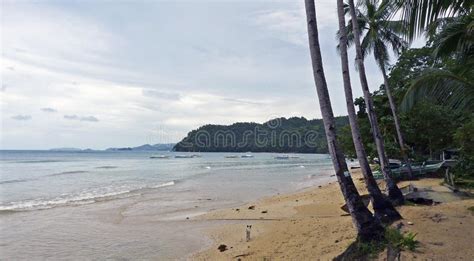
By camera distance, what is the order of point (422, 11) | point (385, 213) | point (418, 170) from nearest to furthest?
point (422, 11) < point (385, 213) < point (418, 170)

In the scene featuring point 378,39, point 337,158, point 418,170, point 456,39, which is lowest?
point 418,170

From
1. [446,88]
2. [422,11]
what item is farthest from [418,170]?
[422,11]

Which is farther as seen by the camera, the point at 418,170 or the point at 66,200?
the point at 418,170

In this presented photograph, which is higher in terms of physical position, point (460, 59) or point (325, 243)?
point (460, 59)

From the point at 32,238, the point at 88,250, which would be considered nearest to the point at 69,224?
the point at 32,238

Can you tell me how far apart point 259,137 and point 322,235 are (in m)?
155

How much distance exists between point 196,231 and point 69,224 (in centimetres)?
533

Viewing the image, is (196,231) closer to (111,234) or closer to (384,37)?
(111,234)

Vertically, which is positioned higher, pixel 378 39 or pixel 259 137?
pixel 259 137

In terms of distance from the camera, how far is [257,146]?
547 ft

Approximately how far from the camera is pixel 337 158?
7141mm

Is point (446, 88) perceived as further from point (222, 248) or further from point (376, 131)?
point (222, 248)

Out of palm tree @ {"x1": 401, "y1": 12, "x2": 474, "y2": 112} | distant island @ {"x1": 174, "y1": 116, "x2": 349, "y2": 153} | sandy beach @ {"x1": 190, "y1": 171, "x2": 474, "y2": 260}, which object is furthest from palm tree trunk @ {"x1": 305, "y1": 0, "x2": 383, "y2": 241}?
distant island @ {"x1": 174, "y1": 116, "x2": 349, "y2": 153}

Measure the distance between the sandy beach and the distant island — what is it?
369ft
